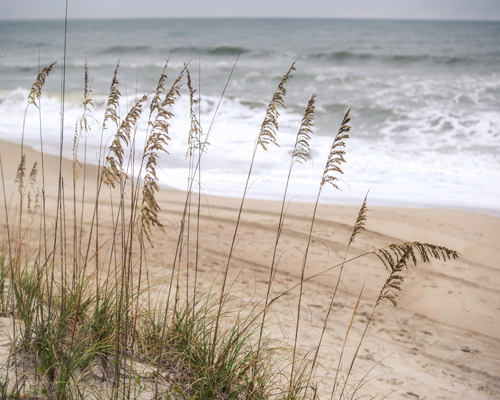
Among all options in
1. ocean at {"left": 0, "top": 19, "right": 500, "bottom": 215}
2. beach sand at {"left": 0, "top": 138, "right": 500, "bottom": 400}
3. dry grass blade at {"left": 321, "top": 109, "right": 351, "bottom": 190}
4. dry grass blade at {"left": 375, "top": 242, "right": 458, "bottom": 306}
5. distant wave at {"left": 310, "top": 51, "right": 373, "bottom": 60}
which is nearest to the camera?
dry grass blade at {"left": 375, "top": 242, "right": 458, "bottom": 306}

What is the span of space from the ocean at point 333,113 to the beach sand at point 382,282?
814 millimetres

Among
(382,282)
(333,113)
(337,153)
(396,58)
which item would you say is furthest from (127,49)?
(337,153)

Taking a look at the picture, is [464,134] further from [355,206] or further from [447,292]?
[447,292]

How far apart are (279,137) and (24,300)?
469 inches

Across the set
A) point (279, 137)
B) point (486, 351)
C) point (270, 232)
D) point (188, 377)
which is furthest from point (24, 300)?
point (279, 137)

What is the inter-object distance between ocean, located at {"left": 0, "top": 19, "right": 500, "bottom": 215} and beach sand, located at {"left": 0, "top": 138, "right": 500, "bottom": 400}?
814 mm

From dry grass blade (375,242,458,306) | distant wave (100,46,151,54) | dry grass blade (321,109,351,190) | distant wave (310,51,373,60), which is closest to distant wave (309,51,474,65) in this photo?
distant wave (310,51,373,60)

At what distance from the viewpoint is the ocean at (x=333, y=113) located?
894cm

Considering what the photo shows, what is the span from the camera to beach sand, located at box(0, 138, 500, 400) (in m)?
3.18

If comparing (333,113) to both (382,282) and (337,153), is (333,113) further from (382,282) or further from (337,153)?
(337,153)

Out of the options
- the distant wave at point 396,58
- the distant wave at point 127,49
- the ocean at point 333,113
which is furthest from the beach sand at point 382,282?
the distant wave at point 127,49

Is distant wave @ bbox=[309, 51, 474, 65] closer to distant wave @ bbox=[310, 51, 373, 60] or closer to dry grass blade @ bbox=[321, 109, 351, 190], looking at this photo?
distant wave @ bbox=[310, 51, 373, 60]

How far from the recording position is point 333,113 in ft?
54.8

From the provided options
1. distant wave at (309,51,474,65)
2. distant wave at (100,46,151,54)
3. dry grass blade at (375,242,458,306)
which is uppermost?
distant wave at (100,46,151,54)
